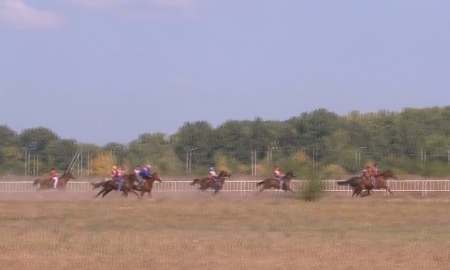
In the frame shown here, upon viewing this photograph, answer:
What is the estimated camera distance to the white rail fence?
45.0 metres

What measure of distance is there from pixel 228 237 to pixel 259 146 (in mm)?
55825

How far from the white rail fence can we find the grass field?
13.1 meters

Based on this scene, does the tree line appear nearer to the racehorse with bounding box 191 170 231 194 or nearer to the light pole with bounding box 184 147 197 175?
the light pole with bounding box 184 147 197 175

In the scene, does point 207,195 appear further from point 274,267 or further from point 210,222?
point 274,267

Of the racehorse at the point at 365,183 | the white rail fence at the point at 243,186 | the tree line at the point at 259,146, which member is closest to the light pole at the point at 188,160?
the tree line at the point at 259,146

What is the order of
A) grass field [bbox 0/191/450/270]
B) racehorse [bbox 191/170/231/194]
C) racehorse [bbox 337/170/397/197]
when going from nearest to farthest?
grass field [bbox 0/191/450/270]
racehorse [bbox 337/170/397/197]
racehorse [bbox 191/170/231/194]

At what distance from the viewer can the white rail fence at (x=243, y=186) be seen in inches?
1772

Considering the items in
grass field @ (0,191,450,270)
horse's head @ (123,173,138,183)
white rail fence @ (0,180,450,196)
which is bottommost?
grass field @ (0,191,450,270)

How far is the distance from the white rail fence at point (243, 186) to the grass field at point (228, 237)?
1311cm

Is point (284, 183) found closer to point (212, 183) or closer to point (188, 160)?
point (212, 183)

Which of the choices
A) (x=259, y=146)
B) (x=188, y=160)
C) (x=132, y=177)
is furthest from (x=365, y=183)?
(x=259, y=146)

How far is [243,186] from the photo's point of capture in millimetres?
47469

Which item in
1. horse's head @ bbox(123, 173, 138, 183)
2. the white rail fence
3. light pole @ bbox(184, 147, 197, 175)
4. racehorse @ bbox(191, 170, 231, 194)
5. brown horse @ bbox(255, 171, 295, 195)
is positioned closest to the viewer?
horse's head @ bbox(123, 173, 138, 183)

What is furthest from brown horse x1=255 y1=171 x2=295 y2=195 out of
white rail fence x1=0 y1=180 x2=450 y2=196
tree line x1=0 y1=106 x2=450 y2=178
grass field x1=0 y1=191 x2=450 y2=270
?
tree line x1=0 y1=106 x2=450 y2=178
